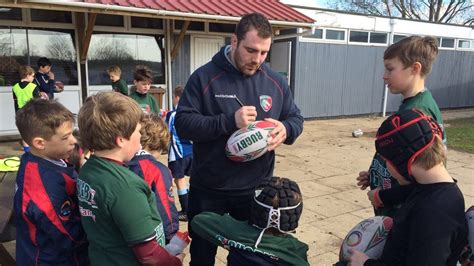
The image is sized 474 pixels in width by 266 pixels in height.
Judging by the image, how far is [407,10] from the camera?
35.9m

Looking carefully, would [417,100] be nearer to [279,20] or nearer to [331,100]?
[279,20]

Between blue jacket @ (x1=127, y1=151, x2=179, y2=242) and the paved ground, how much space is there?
1523mm

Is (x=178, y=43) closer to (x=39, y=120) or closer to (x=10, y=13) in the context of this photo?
(x=10, y=13)

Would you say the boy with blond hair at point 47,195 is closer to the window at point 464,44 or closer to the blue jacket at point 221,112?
the blue jacket at point 221,112

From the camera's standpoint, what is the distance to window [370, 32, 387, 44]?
15742mm

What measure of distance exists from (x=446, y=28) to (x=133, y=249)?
1977 centimetres

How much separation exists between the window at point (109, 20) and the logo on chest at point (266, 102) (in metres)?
8.66

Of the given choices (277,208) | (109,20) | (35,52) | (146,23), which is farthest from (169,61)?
(277,208)

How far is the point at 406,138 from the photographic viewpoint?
1.68 meters

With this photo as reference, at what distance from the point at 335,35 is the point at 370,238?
1362cm

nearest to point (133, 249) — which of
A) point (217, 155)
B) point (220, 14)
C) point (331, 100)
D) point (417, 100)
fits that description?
point (217, 155)

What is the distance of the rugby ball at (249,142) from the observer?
8.46ft

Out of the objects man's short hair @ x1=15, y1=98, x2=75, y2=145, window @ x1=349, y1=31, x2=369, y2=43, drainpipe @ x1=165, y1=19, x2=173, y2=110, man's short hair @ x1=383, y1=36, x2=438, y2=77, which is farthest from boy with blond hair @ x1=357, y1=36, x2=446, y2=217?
window @ x1=349, y1=31, x2=369, y2=43

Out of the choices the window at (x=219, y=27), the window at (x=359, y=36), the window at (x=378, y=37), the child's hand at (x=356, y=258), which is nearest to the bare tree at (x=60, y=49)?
the window at (x=219, y=27)
